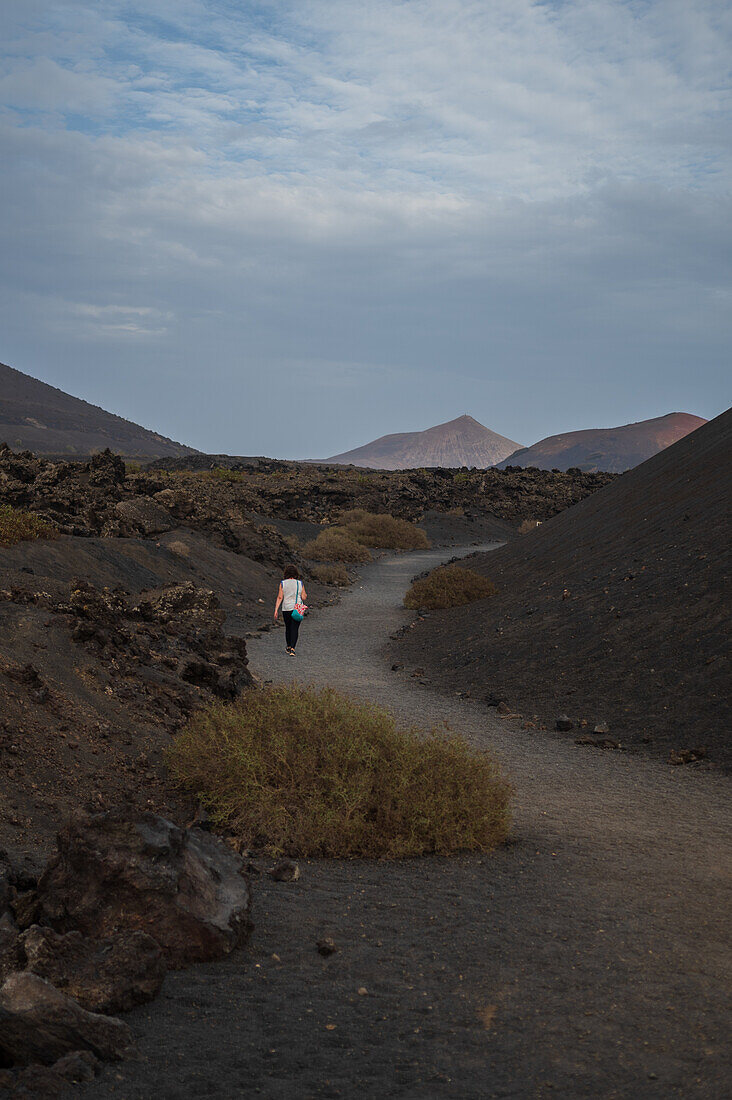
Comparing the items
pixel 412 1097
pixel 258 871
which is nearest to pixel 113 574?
pixel 258 871

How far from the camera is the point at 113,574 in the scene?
55.3ft

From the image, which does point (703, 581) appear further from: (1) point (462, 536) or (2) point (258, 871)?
(1) point (462, 536)

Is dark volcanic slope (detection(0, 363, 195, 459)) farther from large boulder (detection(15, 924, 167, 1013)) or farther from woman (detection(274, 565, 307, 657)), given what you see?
large boulder (detection(15, 924, 167, 1013))

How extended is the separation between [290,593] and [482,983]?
32.6 ft

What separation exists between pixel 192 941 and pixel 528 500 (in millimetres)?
48090

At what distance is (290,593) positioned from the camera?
1377cm

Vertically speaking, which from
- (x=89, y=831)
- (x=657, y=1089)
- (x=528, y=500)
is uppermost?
(x=528, y=500)

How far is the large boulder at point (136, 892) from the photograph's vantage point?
4.17m

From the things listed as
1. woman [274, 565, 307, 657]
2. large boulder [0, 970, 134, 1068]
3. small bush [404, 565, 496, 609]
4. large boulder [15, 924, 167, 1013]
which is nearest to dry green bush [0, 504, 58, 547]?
woman [274, 565, 307, 657]

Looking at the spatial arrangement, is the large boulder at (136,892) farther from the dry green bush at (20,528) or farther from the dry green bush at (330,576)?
the dry green bush at (330,576)

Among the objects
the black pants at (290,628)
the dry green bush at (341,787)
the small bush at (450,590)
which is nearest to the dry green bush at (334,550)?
the small bush at (450,590)

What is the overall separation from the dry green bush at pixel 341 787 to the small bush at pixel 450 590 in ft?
37.7

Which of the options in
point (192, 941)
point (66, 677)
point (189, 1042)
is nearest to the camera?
point (189, 1042)

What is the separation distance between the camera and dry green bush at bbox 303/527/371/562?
93.5 ft
